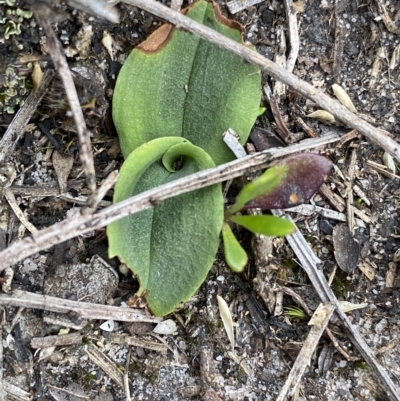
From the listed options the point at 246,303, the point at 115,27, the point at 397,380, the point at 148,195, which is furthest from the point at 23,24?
the point at 397,380

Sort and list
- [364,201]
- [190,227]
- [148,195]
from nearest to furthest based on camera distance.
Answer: [148,195]
[190,227]
[364,201]

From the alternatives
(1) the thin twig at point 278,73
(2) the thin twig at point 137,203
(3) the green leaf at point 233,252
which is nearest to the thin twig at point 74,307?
(2) the thin twig at point 137,203

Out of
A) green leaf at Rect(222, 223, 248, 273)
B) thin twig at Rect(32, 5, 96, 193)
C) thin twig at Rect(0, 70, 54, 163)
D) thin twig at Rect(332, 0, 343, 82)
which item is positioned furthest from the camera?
thin twig at Rect(332, 0, 343, 82)

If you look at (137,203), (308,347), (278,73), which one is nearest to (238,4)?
(278,73)

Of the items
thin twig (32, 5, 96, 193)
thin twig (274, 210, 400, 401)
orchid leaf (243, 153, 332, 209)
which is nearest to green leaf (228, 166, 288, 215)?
orchid leaf (243, 153, 332, 209)

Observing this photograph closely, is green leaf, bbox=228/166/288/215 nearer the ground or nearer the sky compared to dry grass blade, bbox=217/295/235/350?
nearer the sky

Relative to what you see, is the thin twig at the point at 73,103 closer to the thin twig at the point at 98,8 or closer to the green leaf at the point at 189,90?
the thin twig at the point at 98,8

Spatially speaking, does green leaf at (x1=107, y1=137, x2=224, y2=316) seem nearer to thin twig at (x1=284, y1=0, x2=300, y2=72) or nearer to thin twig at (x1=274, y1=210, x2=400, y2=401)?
thin twig at (x1=274, y1=210, x2=400, y2=401)

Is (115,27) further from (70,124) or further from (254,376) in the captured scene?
(254,376)
